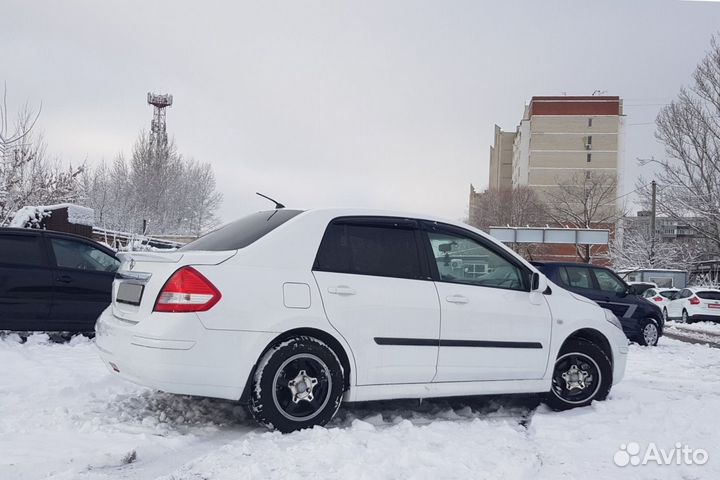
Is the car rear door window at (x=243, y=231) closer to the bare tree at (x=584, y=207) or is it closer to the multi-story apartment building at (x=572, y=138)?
the bare tree at (x=584, y=207)

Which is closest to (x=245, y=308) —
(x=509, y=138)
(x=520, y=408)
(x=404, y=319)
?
(x=404, y=319)

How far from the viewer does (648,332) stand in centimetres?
1262

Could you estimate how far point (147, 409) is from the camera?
479cm

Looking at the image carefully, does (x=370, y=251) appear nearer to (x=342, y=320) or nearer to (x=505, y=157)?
(x=342, y=320)

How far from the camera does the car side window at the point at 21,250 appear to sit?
25.4 feet

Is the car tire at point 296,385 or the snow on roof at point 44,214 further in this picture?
the snow on roof at point 44,214

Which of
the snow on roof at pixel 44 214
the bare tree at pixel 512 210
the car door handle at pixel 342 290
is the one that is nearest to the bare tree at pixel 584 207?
the bare tree at pixel 512 210

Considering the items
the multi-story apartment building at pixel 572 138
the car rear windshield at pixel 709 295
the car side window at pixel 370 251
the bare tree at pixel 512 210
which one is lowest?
the car rear windshield at pixel 709 295

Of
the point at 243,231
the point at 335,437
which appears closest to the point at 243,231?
the point at 243,231

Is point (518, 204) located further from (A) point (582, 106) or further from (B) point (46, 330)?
(B) point (46, 330)

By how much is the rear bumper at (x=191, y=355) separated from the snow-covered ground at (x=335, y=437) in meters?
0.35

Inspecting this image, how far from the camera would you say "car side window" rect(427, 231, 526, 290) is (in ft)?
16.9

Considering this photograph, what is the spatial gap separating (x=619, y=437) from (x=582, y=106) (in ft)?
270

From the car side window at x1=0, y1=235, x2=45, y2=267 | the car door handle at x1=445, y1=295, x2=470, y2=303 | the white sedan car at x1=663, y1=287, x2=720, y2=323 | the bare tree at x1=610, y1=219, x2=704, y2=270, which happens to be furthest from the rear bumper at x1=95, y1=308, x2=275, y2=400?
the bare tree at x1=610, y1=219, x2=704, y2=270
